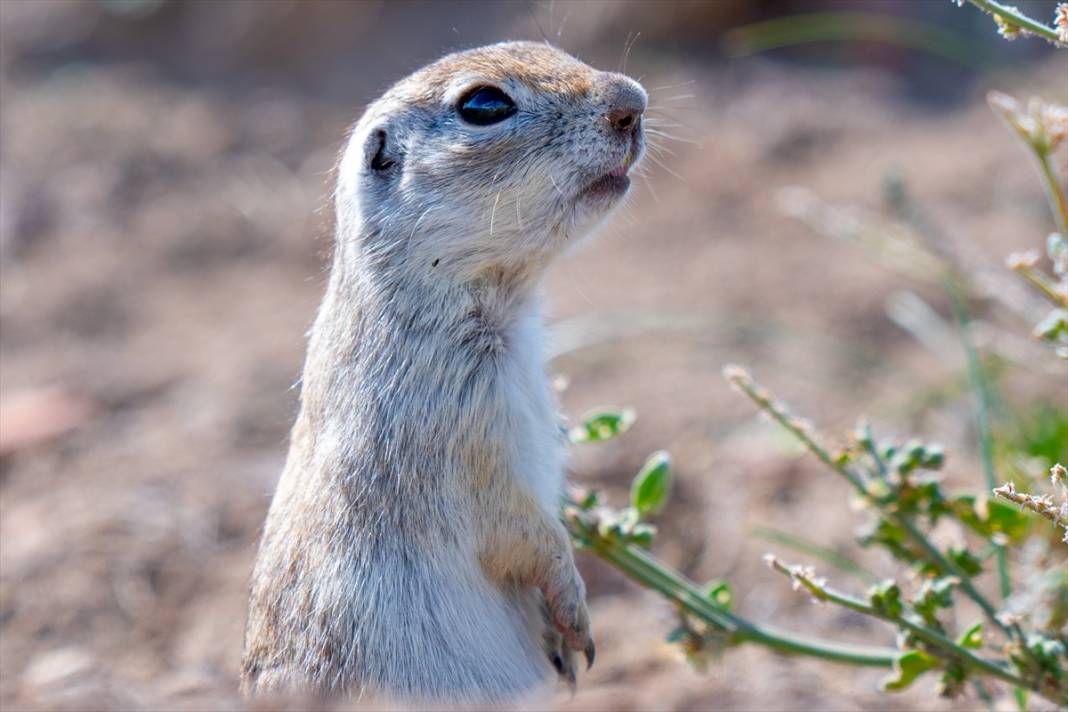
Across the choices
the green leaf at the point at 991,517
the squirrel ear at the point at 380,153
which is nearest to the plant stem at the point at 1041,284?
the green leaf at the point at 991,517

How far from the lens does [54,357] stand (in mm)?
5223

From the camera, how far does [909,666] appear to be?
7.95 ft

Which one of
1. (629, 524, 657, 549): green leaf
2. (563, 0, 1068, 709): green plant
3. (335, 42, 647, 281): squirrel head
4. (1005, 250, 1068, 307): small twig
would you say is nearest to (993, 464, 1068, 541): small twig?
(563, 0, 1068, 709): green plant

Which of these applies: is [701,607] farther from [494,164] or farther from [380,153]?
[380,153]

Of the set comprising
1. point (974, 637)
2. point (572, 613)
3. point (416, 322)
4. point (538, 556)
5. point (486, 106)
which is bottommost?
point (572, 613)

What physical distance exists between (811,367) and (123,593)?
96.1 inches

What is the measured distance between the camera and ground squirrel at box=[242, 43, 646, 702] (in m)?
2.64

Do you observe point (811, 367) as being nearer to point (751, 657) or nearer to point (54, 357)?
point (751, 657)

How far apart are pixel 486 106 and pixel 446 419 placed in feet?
2.28

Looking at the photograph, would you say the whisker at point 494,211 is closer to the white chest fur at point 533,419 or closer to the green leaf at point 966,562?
the white chest fur at point 533,419

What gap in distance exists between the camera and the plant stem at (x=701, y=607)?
2580mm

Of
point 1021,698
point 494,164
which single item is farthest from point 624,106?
point 1021,698

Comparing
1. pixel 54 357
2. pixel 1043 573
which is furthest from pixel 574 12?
pixel 1043 573

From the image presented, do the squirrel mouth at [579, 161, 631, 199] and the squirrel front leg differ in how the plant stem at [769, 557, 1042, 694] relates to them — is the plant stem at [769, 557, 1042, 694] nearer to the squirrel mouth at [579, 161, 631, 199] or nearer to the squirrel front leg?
the squirrel front leg
